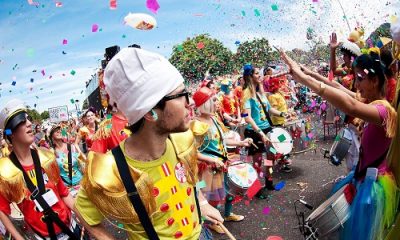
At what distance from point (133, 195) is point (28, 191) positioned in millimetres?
1596

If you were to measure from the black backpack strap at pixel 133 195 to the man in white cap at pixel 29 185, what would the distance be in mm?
1465

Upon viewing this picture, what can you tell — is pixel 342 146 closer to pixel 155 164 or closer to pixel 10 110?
pixel 155 164

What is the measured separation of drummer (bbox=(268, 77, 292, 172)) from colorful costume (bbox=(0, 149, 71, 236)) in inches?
185

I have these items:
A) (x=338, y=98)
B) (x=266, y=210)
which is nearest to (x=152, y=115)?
(x=338, y=98)

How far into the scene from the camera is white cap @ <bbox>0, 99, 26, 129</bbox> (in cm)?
301

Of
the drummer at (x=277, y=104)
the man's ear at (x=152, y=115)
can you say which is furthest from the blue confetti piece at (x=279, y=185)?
the man's ear at (x=152, y=115)

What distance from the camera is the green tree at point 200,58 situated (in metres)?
61.0

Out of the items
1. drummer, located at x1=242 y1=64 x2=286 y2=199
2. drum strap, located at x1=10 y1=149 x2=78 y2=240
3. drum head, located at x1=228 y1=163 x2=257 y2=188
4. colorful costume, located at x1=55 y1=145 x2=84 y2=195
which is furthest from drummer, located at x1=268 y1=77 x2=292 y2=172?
drum strap, located at x1=10 y1=149 x2=78 y2=240

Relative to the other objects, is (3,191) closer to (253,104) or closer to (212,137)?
(212,137)

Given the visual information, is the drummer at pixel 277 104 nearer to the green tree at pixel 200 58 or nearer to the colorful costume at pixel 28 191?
the colorful costume at pixel 28 191

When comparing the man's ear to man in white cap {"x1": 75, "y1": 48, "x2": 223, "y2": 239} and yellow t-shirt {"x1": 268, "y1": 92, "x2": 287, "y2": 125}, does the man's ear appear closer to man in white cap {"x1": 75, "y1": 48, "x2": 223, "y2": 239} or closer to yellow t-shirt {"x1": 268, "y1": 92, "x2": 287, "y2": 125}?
man in white cap {"x1": 75, "y1": 48, "x2": 223, "y2": 239}

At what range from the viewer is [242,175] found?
4992 mm

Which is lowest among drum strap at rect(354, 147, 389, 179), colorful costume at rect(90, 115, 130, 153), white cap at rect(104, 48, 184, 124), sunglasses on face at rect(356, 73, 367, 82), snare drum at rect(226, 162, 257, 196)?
snare drum at rect(226, 162, 257, 196)

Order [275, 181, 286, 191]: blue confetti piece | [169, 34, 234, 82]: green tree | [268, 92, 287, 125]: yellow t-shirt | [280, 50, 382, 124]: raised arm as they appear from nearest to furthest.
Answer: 1. [280, 50, 382, 124]: raised arm
2. [275, 181, 286, 191]: blue confetti piece
3. [268, 92, 287, 125]: yellow t-shirt
4. [169, 34, 234, 82]: green tree
